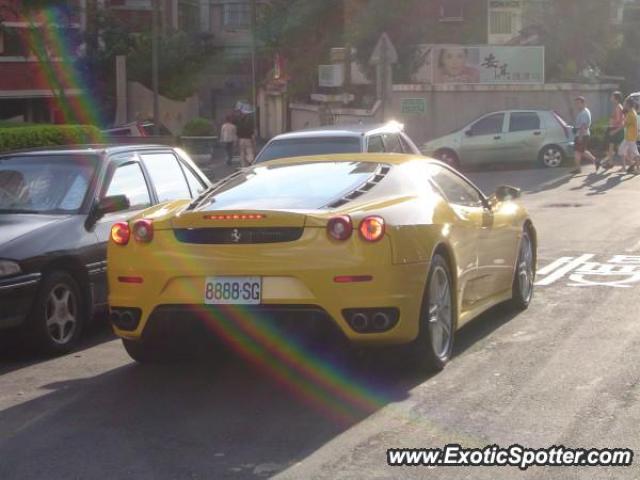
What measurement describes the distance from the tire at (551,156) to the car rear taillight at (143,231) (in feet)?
70.8

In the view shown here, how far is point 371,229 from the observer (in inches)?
268

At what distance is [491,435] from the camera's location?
591 cm

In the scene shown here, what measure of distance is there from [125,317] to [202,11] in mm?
50035

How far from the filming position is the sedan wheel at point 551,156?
27.7m

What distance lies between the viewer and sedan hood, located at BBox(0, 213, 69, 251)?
819 centimetres

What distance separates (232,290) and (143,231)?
2.45 feet

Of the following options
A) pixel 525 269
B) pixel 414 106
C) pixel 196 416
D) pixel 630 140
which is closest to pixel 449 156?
pixel 630 140

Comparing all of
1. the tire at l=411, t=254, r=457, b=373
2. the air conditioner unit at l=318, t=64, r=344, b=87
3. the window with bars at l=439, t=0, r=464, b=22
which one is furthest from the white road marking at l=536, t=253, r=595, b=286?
the window with bars at l=439, t=0, r=464, b=22

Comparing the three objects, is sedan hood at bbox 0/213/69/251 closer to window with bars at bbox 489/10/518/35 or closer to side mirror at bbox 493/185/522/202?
side mirror at bbox 493/185/522/202

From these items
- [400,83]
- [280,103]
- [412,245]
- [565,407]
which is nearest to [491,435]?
[565,407]

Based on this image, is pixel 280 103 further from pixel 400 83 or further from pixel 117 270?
pixel 117 270

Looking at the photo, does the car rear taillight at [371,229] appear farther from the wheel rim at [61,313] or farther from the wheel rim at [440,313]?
the wheel rim at [61,313]

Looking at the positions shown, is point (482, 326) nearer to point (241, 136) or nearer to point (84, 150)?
point (84, 150)

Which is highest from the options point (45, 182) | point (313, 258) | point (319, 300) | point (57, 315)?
point (45, 182)
